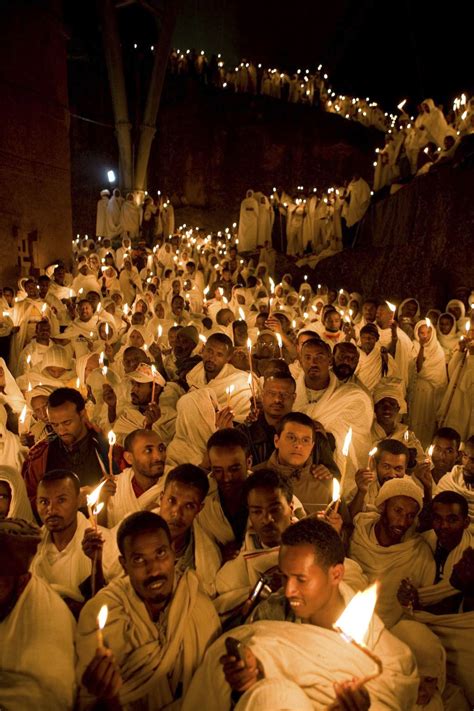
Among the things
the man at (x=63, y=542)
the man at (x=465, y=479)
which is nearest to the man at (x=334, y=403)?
the man at (x=465, y=479)

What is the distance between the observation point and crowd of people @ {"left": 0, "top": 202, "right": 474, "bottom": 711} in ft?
6.47

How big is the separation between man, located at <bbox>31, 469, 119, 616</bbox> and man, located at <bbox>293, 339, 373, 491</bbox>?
233cm

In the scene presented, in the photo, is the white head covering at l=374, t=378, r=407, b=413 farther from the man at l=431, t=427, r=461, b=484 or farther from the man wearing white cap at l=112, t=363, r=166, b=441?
the man wearing white cap at l=112, t=363, r=166, b=441

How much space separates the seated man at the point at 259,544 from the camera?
2.62 m

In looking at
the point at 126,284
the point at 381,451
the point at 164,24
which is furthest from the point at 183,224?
the point at 381,451

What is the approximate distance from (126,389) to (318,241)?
14.8 meters

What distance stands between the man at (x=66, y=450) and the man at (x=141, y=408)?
2.26 feet

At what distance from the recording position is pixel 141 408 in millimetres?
5148

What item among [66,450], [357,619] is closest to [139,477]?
[66,450]

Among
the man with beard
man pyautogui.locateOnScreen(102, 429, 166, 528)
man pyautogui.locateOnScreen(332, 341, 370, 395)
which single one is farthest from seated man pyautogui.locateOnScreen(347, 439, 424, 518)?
man pyautogui.locateOnScreen(102, 429, 166, 528)

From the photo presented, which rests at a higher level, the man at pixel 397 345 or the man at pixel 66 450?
the man at pixel 397 345

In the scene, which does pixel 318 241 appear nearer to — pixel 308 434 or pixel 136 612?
pixel 308 434

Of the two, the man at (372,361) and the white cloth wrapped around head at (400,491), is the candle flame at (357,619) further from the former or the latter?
the man at (372,361)

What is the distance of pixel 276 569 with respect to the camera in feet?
8.18
